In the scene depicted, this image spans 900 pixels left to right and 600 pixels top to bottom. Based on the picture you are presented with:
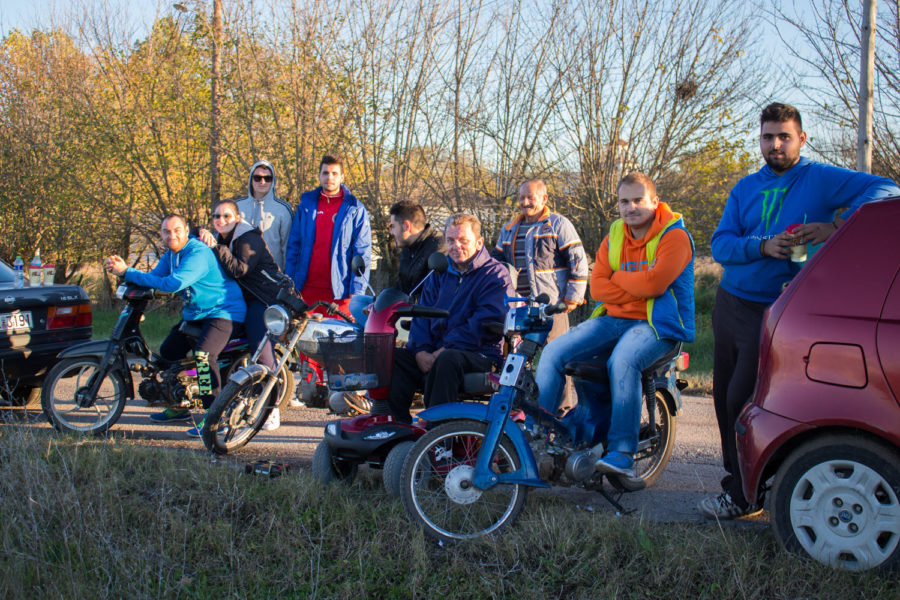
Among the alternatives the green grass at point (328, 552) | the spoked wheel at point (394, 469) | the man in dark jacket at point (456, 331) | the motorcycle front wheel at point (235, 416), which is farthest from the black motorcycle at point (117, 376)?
the spoked wheel at point (394, 469)

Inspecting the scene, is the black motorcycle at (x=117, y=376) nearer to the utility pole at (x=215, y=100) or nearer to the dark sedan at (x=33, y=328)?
the dark sedan at (x=33, y=328)

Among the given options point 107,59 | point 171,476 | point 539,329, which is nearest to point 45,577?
point 171,476

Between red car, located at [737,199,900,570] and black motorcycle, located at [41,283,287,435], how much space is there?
421 centimetres

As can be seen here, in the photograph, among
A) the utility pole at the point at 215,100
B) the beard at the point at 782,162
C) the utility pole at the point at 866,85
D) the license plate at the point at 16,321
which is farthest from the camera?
the utility pole at the point at 215,100

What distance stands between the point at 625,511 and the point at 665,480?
0.93 meters

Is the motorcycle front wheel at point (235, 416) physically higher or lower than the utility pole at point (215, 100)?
lower

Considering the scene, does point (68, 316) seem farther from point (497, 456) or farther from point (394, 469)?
point (497, 456)

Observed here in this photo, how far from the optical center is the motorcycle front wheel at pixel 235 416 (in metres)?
5.21

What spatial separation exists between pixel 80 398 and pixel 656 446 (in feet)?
14.2

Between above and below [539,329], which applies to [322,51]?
above

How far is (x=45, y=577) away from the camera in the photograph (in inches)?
130

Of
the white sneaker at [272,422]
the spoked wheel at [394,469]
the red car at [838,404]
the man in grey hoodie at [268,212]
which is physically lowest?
the white sneaker at [272,422]

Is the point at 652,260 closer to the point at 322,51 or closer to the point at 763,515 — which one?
the point at 763,515

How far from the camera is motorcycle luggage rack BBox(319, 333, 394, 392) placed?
A: 4.16 metres
